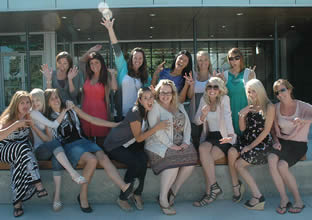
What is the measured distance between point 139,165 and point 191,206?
0.87 m

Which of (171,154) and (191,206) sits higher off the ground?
(171,154)

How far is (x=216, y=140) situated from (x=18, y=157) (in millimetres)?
2474

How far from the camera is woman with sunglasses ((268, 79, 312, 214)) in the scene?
3498mm

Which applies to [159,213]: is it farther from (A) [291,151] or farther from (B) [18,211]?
(A) [291,151]

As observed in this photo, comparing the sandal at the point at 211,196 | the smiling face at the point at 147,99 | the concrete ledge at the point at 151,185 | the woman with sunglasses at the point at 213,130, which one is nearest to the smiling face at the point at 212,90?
the woman with sunglasses at the point at 213,130

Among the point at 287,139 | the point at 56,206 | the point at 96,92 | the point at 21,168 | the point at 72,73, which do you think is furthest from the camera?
the point at 72,73

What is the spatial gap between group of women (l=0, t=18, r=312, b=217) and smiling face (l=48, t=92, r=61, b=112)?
0.5 inches

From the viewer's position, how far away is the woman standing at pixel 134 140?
3502mm

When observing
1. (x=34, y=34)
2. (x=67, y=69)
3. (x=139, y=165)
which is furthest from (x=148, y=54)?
(x=139, y=165)

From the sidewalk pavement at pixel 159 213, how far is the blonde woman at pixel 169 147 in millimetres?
180

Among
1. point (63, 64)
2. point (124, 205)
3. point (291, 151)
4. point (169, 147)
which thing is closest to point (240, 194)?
point (291, 151)

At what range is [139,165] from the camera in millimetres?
3473

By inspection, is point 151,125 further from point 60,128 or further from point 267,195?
point 267,195

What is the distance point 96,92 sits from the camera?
4.08 metres
